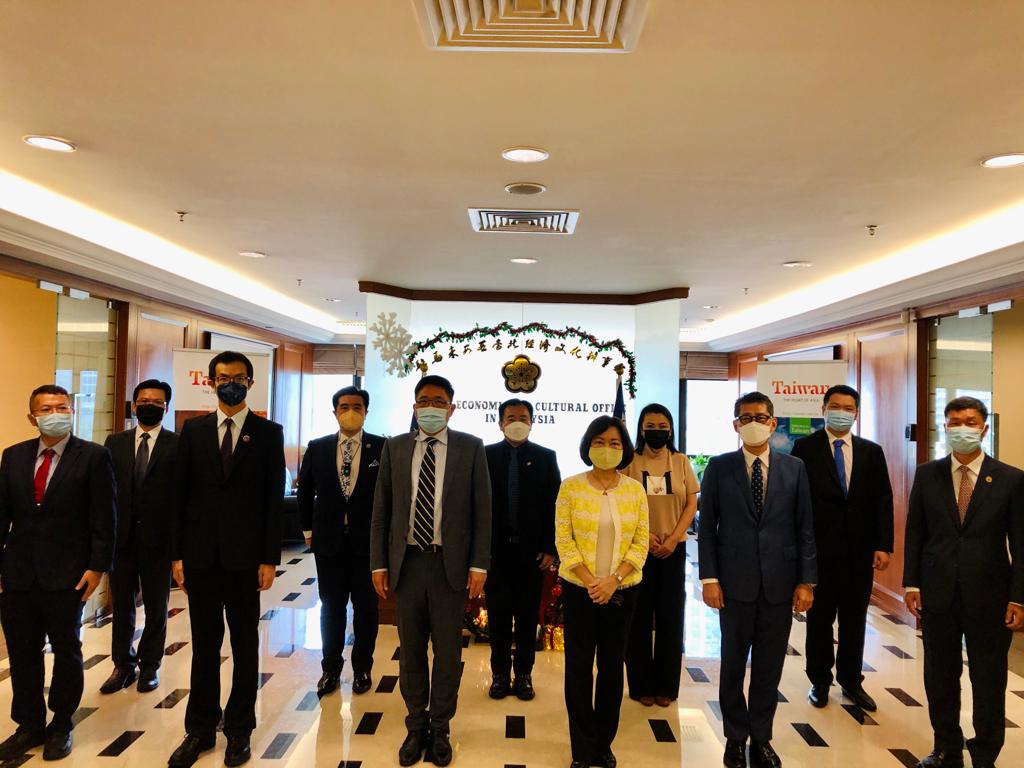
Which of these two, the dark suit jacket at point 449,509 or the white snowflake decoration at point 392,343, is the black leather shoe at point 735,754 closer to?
the dark suit jacket at point 449,509

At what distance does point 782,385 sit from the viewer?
264 inches

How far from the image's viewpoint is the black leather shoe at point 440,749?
3.31 m

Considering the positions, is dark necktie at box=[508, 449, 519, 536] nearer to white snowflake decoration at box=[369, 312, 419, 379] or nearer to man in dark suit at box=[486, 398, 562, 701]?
man in dark suit at box=[486, 398, 562, 701]

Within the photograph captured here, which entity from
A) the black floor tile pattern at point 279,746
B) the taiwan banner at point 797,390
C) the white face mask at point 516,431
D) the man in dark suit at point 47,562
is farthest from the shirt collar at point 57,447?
the taiwan banner at point 797,390

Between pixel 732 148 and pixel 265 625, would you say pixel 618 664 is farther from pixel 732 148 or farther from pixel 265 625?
pixel 265 625

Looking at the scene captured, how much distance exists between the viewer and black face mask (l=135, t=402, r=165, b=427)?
4.39m

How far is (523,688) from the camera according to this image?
413cm

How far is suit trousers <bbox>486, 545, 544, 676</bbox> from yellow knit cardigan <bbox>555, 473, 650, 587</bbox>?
3.17ft

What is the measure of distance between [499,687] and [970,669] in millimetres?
2358

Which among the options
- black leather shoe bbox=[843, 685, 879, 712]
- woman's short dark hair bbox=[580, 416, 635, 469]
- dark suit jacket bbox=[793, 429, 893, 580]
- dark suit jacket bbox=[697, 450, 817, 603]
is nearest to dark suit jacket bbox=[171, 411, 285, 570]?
woman's short dark hair bbox=[580, 416, 635, 469]

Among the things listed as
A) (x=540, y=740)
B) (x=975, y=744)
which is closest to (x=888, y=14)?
(x=975, y=744)

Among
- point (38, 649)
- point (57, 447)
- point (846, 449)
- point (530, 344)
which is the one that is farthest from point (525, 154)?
point (530, 344)

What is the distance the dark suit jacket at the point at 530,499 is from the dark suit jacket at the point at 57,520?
76.6 inches

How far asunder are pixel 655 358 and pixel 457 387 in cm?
202
